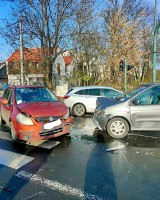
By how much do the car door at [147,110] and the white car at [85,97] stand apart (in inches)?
175

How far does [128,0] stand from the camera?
91.1 feet

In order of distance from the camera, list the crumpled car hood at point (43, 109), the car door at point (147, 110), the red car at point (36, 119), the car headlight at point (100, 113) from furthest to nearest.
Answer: the car headlight at point (100, 113), the car door at point (147, 110), the crumpled car hood at point (43, 109), the red car at point (36, 119)

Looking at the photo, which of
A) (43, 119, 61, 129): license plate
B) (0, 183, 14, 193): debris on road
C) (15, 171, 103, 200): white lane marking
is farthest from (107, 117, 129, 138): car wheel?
(0, 183, 14, 193): debris on road

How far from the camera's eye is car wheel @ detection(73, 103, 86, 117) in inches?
427

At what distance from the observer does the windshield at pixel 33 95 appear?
647cm

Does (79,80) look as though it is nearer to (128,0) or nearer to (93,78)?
(93,78)

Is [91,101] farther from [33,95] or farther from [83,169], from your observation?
[83,169]

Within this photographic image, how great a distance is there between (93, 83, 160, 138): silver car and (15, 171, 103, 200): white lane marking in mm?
3063

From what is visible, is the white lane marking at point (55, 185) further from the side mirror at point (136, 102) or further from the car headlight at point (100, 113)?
the side mirror at point (136, 102)

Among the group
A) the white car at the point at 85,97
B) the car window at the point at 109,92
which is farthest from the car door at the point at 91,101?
the car window at the point at 109,92

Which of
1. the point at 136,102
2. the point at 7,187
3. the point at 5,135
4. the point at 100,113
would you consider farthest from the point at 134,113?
the point at 5,135

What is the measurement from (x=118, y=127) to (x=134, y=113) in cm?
63

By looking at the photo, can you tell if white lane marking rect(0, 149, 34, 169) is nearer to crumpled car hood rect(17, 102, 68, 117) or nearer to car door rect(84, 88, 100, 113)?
crumpled car hood rect(17, 102, 68, 117)

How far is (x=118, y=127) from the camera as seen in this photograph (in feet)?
20.9
